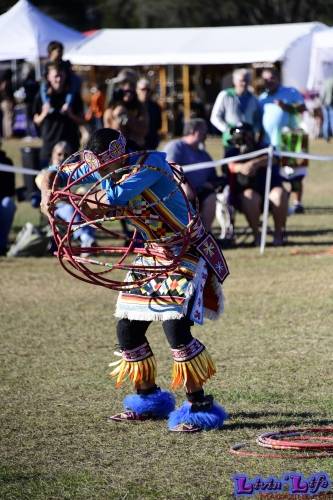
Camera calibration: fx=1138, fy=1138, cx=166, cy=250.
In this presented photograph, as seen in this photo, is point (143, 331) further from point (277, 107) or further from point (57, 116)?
point (277, 107)

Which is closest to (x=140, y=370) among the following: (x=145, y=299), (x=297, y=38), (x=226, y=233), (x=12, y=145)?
(x=145, y=299)

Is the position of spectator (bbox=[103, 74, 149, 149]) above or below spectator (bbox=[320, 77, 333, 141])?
above

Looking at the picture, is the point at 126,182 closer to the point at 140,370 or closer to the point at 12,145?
the point at 140,370

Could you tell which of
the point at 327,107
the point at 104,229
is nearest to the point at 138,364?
the point at 104,229

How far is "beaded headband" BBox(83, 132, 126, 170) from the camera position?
581cm

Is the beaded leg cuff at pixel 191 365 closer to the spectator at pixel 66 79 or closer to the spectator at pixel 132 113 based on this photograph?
the spectator at pixel 132 113

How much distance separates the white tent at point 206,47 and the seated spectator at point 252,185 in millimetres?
7831

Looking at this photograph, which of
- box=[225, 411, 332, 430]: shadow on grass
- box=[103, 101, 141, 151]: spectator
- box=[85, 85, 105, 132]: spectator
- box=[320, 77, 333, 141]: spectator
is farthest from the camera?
box=[320, 77, 333, 141]: spectator

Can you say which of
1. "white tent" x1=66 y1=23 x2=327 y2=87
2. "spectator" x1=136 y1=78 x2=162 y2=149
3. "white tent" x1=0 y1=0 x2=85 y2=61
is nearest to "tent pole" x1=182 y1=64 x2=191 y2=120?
"white tent" x1=66 y1=23 x2=327 y2=87

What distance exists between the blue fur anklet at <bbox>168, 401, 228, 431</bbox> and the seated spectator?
721cm

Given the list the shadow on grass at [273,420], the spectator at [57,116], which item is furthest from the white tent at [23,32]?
the shadow on grass at [273,420]

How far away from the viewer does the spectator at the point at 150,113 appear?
49.0ft

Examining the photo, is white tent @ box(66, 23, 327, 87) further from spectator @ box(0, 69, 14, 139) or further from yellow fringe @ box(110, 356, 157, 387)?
yellow fringe @ box(110, 356, 157, 387)

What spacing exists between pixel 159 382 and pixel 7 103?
26.4m
